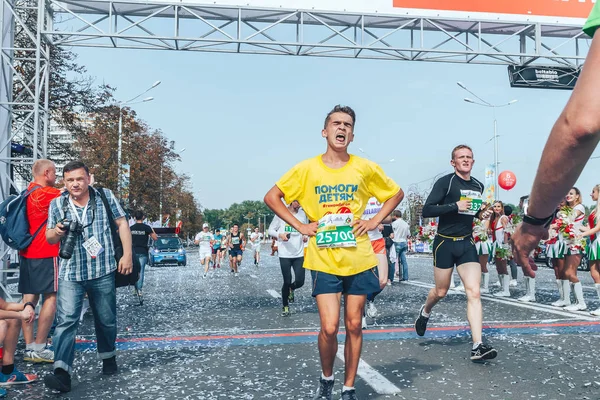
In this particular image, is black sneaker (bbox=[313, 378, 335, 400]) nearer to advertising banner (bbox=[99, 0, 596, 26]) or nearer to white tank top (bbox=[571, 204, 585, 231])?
white tank top (bbox=[571, 204, 585, 231])

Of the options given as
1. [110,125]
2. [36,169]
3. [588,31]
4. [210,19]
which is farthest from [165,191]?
[588,31]

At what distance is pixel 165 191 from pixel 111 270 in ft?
116

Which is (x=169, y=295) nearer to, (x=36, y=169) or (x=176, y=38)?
(x=176, y=38)

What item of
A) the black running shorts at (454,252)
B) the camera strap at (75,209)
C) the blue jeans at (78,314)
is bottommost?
the blue jeans at (78,314)

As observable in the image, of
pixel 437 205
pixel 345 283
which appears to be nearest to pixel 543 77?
pixel 437 205

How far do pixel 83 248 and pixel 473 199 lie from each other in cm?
386

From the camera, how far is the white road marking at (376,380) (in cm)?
484

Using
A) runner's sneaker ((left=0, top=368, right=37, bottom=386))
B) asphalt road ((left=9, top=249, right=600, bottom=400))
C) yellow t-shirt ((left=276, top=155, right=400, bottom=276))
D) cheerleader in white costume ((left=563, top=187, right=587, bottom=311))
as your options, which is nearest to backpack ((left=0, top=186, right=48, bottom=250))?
asphalt road ((left=9, top=249, right=600, bottom=400))

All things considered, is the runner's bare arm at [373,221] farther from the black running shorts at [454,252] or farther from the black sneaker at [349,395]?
the black running shorts at [454,252]

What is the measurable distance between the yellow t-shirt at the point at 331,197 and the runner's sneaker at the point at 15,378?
8.99ft

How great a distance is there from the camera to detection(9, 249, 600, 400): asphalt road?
4.92 meters

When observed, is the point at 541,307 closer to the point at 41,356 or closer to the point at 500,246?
the point at 500,246

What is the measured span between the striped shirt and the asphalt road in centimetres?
93

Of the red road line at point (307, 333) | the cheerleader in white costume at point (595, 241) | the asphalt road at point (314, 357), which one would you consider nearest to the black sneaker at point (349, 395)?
the asphalt road at point (314, 357)
